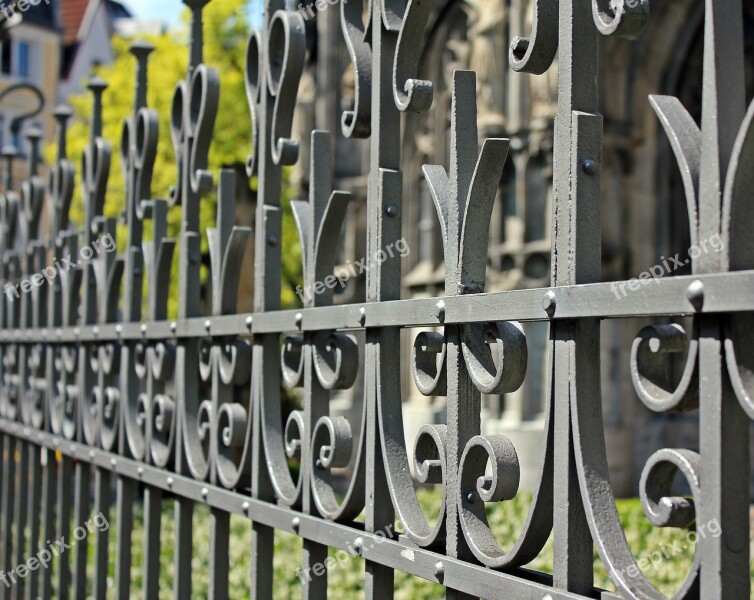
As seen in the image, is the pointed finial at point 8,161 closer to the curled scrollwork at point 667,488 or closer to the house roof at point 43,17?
the curled scrollwork at point 667,488

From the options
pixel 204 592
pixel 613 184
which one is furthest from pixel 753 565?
pixel 613 184

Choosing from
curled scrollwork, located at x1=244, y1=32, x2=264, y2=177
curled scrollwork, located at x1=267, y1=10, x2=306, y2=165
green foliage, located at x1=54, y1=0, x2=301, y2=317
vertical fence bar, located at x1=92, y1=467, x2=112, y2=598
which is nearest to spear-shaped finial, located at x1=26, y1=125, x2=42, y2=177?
vertical fence bar, located at x1=92, y1=467, x2=112, y2=598

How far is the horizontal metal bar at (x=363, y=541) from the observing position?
1.40m

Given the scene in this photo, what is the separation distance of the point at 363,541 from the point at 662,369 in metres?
0.67

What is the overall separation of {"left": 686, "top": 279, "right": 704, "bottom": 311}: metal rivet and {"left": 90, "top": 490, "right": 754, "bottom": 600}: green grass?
292cm

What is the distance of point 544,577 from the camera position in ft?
4.56

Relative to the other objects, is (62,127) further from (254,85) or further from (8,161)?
(254,85)

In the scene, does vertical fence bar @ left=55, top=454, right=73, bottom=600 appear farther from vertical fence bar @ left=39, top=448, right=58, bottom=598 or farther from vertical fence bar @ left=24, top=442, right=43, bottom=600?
vertical fence bar @ left=24, top=442, right=43, bottom=600

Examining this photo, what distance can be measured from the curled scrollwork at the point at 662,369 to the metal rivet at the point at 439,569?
1.48ft

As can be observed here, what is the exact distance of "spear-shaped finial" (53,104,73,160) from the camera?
359 centimetres

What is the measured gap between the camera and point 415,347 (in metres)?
1.62

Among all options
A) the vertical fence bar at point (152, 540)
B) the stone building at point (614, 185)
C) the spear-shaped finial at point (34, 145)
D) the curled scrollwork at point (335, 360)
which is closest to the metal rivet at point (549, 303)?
the curled scrollwork at point (335, 360)

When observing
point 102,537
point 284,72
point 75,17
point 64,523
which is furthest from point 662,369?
point 75,17

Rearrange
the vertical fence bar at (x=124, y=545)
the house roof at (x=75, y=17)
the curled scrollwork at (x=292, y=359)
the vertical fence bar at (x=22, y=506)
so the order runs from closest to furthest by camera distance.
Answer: the curled scrollwork at (x=292, y=359), the vertical fence bar at (x=124, y=545), the vertical fence bar at (x=22, y=506), the house roof at (x=75, y=17)
